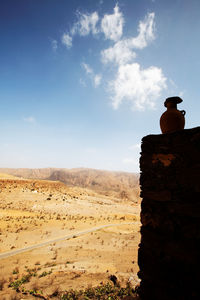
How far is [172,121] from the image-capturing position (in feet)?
12.0

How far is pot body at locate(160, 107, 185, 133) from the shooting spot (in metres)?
3.64

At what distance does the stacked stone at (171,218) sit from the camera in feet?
8.01

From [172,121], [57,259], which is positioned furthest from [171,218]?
[57,259]

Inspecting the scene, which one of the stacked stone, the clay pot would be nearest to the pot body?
the clay pot

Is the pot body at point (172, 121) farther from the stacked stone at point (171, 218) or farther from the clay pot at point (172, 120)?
the stacked stone at point (171, 218)

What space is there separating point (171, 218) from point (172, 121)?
2110mm

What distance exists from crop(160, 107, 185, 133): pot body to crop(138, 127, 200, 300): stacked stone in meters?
0.91

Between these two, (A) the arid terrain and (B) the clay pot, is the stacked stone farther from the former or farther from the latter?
(A) the arid terrain

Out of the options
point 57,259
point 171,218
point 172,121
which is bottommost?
point 57,259

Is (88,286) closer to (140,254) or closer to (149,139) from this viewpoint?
(140,254)

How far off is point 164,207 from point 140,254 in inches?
39.7

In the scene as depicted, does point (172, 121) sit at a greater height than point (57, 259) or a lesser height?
greater

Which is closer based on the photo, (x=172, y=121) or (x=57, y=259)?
(x=172, y=121)

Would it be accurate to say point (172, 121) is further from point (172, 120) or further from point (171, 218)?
point (171, 218)
